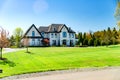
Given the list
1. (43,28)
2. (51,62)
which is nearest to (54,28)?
(43,28)

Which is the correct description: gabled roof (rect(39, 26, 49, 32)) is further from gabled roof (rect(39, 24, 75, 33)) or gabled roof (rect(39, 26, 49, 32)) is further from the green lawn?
the green lawn

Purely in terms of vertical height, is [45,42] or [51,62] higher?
[45,42]

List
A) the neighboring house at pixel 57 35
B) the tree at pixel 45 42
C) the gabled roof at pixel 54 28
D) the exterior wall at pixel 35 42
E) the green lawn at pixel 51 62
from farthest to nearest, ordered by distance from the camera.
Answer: the gabled roof at pixel 54 28 → the neighboring house at pixel 57 35 → the tree at pixel 45 42 → the exterior wall at pixel 35 42 → the green lawn at pixel 51 62

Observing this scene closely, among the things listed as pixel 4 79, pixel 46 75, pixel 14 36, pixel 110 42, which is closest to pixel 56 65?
pixel 46 75

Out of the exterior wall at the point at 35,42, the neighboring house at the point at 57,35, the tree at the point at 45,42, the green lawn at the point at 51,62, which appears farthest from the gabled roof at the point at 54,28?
Answer: the green lawn at the point at 51,62

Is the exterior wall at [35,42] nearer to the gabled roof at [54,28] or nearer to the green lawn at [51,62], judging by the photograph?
the gabled roof at [54,28]

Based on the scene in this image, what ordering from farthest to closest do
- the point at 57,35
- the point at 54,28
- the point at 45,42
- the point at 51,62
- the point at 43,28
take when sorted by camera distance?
the point at 43,28 → the point at 57,35 → the point at 54,28 → the point at 45,42 → the point at 51,62

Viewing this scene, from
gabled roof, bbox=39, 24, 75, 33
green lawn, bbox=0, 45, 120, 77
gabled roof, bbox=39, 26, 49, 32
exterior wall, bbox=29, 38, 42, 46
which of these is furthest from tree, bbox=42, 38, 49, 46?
green lawn, bbox=0, 45, 120, 77

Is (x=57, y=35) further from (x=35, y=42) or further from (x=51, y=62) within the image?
(x=51, y=62)

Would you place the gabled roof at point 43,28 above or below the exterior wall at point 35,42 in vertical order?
above

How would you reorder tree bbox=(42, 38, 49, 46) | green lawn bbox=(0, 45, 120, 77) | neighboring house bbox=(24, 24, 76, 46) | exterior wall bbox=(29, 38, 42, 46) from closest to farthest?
1. green lawn bbox=(0, 45, 120, 77)
2. exterior wall bbox=(29, 38, 42, 46)
3. tree bbox=(42, 38, 49, 46)
4. neighboring house bbox=(24, 24, 76, 46)

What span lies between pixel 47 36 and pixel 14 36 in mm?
17982

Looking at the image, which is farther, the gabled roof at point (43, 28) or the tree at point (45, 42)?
the gabled roof at point (43, 28)

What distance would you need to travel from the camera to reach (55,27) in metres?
84.9
